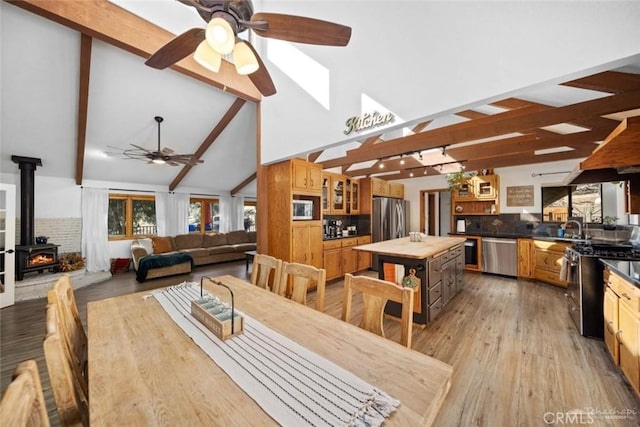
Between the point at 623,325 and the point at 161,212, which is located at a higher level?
the point at 161,212

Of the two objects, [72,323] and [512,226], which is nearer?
[72,323]

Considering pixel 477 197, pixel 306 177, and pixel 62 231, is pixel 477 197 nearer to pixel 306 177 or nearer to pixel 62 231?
pixel 306 177

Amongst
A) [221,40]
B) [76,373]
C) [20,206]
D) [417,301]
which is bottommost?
[417,301]

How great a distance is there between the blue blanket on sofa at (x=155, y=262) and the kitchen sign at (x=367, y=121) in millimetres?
4933

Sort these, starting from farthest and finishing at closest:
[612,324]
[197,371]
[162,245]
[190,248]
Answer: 1. [190,248]
2. [162,245]
3. [612,324]
4. [197,371]

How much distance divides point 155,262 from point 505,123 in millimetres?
6420

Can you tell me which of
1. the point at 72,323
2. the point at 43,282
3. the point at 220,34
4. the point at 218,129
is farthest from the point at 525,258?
the point at 43,282

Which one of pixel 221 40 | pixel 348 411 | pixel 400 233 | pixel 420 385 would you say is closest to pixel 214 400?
pixel 348 411

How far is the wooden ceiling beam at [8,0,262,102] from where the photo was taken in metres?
2.21

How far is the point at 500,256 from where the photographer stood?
4.86m

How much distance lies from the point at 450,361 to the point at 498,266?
12.3 feet

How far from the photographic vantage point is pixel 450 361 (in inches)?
84.2

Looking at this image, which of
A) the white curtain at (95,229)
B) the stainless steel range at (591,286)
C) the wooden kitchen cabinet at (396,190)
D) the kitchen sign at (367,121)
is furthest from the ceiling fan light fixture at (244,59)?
the white curtain at (95,229)

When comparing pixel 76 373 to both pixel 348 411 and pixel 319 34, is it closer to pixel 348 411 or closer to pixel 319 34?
pixel 348 411
